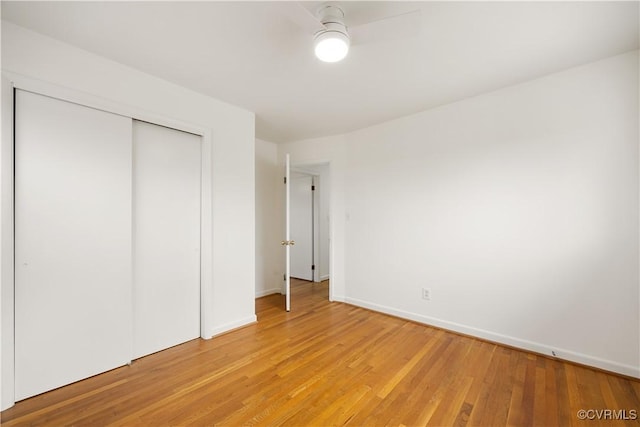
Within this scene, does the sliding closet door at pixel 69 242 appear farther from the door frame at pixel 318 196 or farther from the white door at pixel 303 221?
the white door at pixel 303 221

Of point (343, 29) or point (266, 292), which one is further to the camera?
point (266, 292)

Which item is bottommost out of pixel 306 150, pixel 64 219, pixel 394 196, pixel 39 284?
pixel 39 284

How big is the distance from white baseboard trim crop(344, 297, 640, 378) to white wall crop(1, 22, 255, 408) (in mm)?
1906

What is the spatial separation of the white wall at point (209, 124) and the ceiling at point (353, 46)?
110 mm

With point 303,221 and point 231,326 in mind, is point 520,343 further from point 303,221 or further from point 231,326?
point 303,221

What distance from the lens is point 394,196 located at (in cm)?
335

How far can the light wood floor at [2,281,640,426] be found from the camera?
1623mm

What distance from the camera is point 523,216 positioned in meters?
2.43

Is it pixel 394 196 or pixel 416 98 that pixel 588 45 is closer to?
pixel 416 98

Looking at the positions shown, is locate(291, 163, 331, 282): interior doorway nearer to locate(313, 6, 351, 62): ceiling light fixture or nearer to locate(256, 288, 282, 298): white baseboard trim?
locate(256, 288, 282, 298): white baseboard trim

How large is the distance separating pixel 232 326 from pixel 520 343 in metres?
2.93

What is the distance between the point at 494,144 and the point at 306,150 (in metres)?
2.56

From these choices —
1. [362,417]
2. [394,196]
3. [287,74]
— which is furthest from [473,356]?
[287,74]

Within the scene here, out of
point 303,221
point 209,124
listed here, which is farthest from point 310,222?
point 209,124
